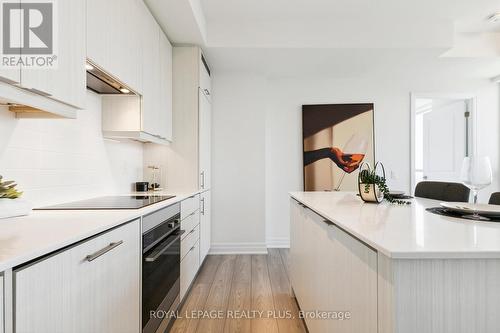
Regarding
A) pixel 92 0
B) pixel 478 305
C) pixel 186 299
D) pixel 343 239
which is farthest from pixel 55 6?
pixel 186 299

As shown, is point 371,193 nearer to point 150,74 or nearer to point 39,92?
point 39,92

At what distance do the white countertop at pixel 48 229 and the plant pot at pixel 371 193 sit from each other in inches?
49.0

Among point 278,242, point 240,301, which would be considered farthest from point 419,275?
point 278,242

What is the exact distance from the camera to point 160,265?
1689mm

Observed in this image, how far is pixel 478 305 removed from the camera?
70 cm

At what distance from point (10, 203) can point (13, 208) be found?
0.08ft

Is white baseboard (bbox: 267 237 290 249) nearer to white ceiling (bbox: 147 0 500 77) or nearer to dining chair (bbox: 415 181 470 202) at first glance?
dining chair (bbox: 415 181 470 202)

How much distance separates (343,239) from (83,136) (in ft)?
6.10

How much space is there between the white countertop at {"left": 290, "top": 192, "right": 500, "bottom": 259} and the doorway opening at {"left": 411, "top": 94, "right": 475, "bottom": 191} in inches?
136

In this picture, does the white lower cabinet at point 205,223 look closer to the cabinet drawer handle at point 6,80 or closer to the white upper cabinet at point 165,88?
the white upper cabinet at point 165,88

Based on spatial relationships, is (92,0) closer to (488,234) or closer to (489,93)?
(488,234)

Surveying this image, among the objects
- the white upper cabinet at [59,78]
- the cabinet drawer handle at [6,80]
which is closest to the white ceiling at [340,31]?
the white upper cabinet at [59,78]

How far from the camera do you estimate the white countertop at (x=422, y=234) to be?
2.25ft

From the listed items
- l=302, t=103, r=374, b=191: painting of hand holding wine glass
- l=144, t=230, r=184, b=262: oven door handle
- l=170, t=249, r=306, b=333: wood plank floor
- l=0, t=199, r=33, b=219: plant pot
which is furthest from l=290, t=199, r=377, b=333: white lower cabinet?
l=302, t=103, r=374, b=191: painting of hand holding wine glass
